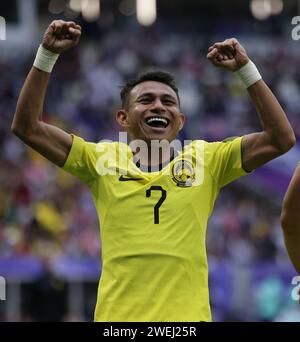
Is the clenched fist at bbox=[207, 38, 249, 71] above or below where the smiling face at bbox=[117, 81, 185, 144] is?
above

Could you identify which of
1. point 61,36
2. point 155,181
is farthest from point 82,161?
point 61,36

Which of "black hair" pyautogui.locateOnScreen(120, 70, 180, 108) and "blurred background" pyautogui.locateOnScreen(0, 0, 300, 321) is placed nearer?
"black hair" pyautogui.locateOnScreen(120, 70, 180, 108)

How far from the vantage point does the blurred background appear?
1586 cm

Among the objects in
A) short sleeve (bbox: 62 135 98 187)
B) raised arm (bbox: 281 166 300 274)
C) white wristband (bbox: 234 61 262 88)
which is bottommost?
raised arm (bbox: 281 166 300 274)

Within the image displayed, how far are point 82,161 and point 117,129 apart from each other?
1363cm

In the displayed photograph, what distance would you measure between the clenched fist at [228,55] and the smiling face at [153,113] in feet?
1.57

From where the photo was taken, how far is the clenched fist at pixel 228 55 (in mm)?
5902

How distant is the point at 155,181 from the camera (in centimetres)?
608

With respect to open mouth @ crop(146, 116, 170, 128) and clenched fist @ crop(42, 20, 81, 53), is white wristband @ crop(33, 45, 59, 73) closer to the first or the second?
clenched fist @ crop(42, 20, 81, 53)

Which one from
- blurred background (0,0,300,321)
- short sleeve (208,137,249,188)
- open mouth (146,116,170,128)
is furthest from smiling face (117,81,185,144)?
blurred background (0,0,300,321)

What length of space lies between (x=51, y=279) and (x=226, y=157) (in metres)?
9.85

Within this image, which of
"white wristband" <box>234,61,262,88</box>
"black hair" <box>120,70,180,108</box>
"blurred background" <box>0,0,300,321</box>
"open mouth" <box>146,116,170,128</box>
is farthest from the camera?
"blurred background" <box>0,0,300,321</box>

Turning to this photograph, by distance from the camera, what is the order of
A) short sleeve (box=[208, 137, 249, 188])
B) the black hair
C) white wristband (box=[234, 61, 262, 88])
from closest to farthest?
white wristband (box=[234, 61, 262, 88]) < short sleeve (box=[208, 137, 249, 188]) < the black hair

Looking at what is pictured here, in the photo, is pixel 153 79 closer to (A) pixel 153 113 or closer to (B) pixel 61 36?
(A) pixel 153 113
